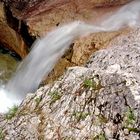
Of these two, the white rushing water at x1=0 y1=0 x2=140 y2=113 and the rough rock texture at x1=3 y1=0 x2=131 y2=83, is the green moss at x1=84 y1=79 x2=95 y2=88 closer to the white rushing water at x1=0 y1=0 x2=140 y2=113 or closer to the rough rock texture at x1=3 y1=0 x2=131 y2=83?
the white rushing water at x1=0 y1=0 x2=140 y2=113

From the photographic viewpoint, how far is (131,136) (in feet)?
23.7

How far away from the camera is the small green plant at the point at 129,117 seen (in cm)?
741

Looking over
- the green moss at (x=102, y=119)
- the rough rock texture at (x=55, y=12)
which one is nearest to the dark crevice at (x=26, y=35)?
the rough rock texture at (x=55, y=12)

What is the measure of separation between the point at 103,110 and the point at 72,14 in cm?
695

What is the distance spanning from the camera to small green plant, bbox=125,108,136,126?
741 centimetres

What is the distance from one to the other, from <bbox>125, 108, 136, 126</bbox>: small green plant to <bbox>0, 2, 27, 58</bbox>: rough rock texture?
7970mm

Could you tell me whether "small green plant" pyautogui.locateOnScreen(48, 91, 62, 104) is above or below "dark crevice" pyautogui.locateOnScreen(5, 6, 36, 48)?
below

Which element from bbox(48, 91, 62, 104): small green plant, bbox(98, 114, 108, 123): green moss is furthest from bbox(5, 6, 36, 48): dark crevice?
bbox(98, 114, 108, 123): green moss

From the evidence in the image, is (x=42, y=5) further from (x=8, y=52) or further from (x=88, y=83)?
(x=88, y=83)

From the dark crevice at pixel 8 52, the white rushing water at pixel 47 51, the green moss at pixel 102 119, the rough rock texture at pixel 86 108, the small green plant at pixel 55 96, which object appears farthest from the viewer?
the dark crevice at pixel 8 52

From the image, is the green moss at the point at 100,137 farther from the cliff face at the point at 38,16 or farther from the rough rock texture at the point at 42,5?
the rough rock texture at the point at 42,5

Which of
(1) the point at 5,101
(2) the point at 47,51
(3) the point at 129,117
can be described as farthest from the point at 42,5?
(3) the point at 129,117

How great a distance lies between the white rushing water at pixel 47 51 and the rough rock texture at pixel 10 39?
0.92 m

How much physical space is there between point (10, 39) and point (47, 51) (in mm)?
2684
